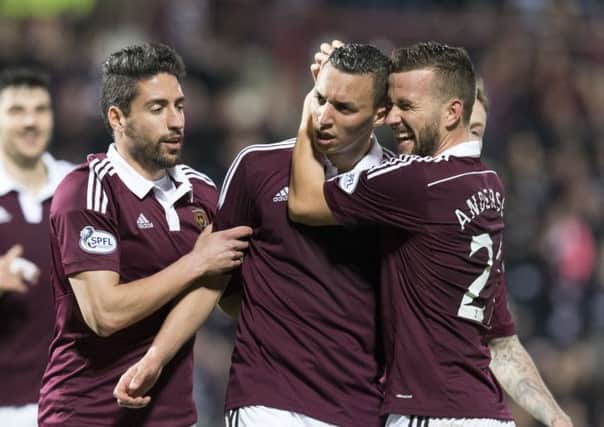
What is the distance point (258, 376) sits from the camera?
4.66 m

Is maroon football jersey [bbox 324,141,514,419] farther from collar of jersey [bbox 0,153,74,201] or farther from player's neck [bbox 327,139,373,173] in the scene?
collar of jersey [bbox 0,153,74,201]

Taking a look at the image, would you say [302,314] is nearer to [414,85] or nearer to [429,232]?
[429,232]

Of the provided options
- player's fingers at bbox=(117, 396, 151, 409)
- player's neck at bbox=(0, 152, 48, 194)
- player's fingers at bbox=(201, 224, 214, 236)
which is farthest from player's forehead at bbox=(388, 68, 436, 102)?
player's neck at bbox=(0, 152, 48, 194)

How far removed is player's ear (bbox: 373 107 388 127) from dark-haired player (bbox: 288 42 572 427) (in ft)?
0.12

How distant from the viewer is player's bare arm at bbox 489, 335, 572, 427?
16.9 ft

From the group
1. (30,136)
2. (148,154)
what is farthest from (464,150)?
(30,136)

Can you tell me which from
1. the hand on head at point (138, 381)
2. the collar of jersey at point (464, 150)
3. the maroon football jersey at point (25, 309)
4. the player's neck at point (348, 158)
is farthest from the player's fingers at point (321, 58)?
the maroon football jersey at point (25, 309)

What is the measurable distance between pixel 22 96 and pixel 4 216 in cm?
74

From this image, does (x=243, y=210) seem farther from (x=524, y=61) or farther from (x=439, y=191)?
(x=524, y=61)

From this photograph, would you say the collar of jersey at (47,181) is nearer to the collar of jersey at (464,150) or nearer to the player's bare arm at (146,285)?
the player's bare arm at (146,285)

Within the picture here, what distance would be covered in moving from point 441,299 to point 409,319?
0.47ft

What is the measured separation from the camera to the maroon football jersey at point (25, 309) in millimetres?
5855

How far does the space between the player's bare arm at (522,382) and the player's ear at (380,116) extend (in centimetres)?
121

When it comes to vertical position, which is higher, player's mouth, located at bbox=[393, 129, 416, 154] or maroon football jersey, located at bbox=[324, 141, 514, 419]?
player's mouth, located at bbox=[393, 129, 416, 154]
